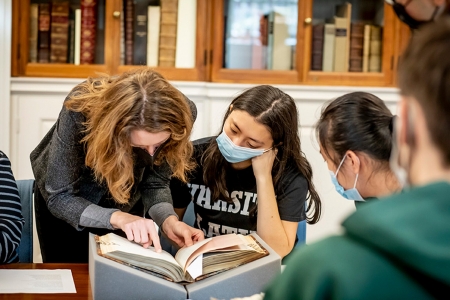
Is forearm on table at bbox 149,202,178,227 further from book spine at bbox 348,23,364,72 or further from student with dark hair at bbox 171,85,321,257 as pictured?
book spine at bbox 348,23,364,72

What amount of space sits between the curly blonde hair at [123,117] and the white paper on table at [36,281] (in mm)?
306

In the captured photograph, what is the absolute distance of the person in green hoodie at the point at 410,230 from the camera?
21.3 inches

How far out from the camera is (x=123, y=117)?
167cm

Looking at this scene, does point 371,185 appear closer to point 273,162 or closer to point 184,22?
point 273,162

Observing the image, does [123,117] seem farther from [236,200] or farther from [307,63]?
[307,63]

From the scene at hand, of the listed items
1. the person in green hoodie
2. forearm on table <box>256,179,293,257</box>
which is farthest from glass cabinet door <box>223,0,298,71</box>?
the person in green hoodie

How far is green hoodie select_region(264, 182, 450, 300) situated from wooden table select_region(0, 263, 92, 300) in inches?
39.1

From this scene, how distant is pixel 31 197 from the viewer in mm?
2012

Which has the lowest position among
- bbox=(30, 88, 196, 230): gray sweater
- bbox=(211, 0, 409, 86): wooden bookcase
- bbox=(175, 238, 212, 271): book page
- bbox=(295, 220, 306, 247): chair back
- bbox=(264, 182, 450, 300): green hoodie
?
bbox=(295, 220, 306, 247): chair back

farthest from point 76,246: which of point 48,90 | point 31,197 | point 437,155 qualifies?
point 437,155

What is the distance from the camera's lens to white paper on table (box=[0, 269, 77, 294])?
148 cm

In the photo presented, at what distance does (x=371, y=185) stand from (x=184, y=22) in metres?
1.64

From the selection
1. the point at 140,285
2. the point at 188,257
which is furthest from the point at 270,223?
the point at 140,285

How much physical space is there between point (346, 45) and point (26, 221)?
6.14 feet
